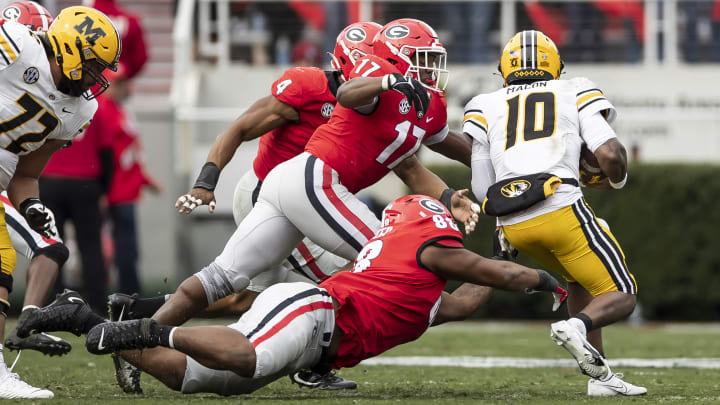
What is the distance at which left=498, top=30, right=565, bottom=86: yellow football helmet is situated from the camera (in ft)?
17.5

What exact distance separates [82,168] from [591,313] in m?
5.72

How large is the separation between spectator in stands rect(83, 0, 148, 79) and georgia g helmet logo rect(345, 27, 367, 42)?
627cm

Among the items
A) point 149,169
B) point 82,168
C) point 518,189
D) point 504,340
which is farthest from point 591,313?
point 149,169

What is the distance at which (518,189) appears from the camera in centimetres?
500

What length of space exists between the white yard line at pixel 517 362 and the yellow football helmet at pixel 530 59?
191cm

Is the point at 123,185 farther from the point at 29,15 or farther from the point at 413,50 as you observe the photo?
the point at 413,50

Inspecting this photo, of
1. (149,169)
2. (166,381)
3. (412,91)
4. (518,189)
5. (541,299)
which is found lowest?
(541,299)

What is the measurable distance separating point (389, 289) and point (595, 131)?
1.30 m

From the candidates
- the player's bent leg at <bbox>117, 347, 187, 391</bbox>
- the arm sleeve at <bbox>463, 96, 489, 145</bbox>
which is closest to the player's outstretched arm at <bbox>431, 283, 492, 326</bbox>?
the arm sleeve at <bbox>463, 96, 489, 145</bbox>

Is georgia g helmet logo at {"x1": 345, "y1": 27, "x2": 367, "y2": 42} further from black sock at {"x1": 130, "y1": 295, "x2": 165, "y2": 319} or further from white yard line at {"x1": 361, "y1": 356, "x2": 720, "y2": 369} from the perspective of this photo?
white yard line at {"x1": 361, "y1": 356, "x2": 720, "y2": 369}

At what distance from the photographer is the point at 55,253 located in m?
5.61

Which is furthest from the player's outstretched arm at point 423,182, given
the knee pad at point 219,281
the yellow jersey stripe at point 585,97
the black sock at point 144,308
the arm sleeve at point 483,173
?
the black sock at point 144,308

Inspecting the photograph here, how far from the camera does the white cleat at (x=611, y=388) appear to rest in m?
4.73

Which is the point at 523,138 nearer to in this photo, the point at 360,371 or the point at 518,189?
the point at 518,189
